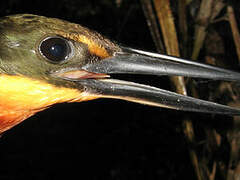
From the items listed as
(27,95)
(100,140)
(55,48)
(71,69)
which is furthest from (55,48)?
(100,140)

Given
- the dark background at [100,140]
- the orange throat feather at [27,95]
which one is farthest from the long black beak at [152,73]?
the dark background at [100,140]

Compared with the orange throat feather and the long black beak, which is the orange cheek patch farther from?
the orange throat feather

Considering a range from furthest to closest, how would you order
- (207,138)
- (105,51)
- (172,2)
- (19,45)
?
1. (172,2)
2. (207,138)
3. (105,51)
4. (19,45)

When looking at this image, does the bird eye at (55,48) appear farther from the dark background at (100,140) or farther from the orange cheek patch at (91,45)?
the dark background at (100,140)

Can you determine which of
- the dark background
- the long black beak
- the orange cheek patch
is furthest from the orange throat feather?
the dark background

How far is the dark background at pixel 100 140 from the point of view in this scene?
4328 mm

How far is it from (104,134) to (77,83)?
2923 mm

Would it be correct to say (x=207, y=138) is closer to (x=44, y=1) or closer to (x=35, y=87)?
(x=35, y=87)

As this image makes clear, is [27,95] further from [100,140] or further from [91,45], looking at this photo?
[100,140]

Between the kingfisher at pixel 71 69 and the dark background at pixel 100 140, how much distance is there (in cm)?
240

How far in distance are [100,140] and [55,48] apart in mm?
3080

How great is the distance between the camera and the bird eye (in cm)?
169

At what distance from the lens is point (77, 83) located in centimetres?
178

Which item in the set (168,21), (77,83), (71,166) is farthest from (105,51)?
(71,166)
